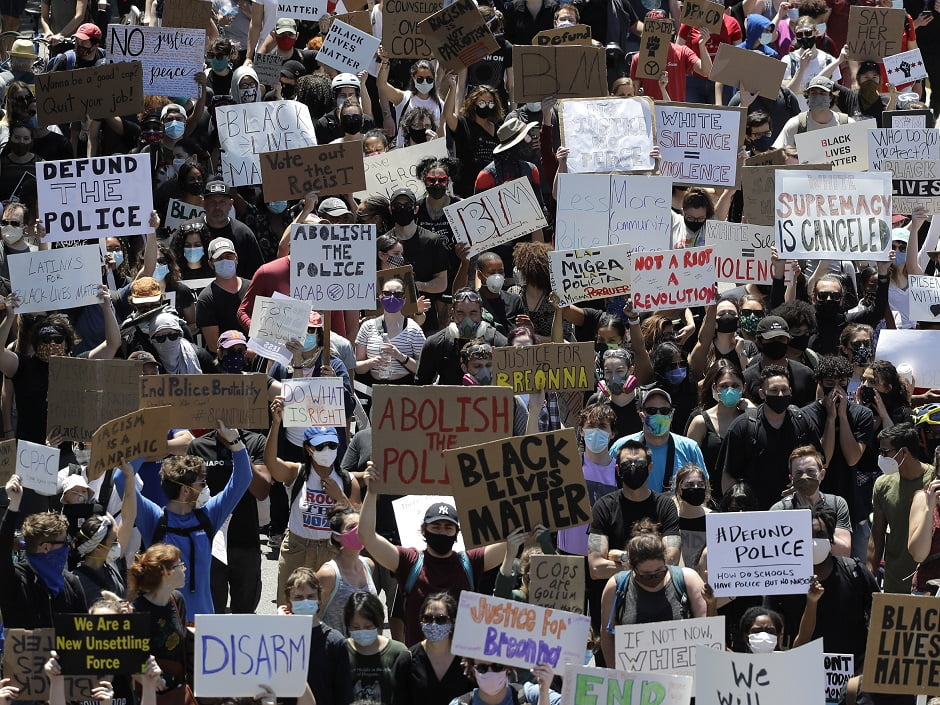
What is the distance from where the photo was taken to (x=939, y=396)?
1254 cm

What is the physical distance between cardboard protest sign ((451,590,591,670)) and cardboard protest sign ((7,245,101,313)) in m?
4.73

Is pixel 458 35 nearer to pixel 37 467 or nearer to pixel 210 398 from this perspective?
pixel 210 398

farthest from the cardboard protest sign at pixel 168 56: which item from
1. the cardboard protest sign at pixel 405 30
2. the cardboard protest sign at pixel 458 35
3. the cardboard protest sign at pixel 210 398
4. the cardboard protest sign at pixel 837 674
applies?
the cardboard protest sign at pixel 837 674

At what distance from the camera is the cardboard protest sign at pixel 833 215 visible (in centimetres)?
1378

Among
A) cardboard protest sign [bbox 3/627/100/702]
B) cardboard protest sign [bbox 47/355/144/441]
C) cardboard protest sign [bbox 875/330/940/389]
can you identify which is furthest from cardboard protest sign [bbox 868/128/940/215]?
cardboard protest sign [bbox 3/627/100/702]

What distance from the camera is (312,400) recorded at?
38.3 ft

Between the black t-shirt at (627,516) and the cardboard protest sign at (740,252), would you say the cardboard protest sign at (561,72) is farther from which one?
the black t-shirt at (627,516)

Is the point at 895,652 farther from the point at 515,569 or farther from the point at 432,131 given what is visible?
the point at 432,131

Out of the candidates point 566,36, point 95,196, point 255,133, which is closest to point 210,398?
point 95,196

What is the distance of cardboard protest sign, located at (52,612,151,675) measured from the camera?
28.4 feet

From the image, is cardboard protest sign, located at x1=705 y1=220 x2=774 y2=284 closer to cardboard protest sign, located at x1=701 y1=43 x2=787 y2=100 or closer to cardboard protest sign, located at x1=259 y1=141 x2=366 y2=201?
cardboard protest sign, located at x1=259 y1=141 x2=366 y2=201

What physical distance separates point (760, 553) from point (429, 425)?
6.24 feet

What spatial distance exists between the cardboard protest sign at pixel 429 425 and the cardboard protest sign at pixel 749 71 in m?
6.94

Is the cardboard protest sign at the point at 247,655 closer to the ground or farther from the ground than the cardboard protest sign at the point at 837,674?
farther from the ground
